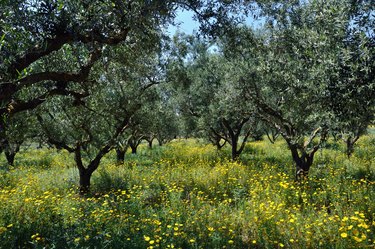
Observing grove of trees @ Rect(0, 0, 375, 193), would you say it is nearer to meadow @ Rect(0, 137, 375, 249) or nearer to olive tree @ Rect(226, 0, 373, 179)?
olive tree @ Rect(226, 0, 373, 179)

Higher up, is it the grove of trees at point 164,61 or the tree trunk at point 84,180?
the grove of trees at point 164,61

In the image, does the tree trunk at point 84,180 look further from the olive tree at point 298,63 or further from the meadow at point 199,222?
the olive tree at point 298,63

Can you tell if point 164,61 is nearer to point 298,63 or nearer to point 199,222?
point 298,63

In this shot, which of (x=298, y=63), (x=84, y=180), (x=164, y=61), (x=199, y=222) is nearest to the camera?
(x=199, y=222)

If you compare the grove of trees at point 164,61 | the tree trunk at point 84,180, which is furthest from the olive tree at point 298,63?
the tree trunk at point 84,180

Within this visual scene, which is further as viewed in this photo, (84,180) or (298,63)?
(84,180)

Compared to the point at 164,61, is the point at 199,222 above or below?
below

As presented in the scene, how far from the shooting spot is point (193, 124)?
27.0 metres

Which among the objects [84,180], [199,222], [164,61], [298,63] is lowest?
[199,222]

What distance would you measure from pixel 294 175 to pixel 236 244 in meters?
8.37

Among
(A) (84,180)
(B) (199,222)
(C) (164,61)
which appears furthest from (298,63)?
(A) (84,180)

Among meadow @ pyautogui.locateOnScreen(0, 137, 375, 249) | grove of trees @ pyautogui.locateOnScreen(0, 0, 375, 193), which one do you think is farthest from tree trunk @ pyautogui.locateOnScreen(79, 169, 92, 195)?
meadow @ pyautogui.locateOnScreen(0, 137, 375, 249)

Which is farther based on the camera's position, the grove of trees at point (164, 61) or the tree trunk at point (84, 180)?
the tree trunk at point (84, 180)

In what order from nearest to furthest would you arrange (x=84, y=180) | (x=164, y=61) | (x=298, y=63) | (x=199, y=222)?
(x=199, y=222) < (x=298, y=63) < (x=84, y=180) < (x=164, y=61)
